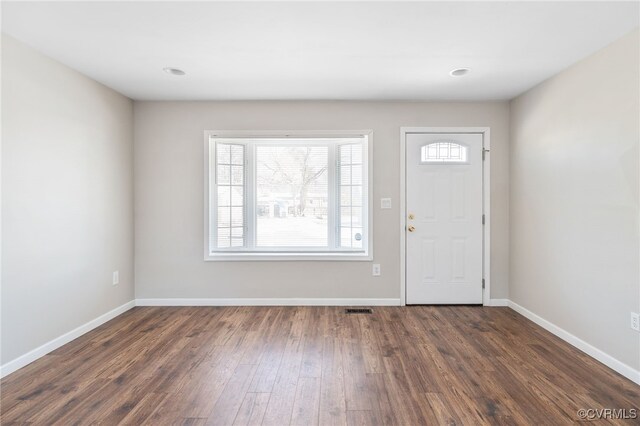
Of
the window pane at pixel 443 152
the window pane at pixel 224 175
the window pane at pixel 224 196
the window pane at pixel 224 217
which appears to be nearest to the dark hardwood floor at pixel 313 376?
the window pane at pixel 224 217

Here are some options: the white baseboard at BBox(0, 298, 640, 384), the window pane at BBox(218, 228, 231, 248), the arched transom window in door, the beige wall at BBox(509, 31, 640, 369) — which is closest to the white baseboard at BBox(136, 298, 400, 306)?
the white baseboard at BBox(0, 298, 640, 384)

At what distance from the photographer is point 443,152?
12.4 feet

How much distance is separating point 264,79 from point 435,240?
2.60m

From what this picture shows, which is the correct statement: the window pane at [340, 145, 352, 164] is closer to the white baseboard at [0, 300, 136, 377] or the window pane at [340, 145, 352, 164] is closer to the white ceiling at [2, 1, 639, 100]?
the white ceiling at [2, 1, 639, 100]

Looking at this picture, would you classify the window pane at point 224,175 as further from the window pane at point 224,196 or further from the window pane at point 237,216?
the window pane at point 237,216

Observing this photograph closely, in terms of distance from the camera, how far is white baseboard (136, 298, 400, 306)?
3777 millimetres

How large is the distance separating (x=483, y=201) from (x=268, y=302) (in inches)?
111

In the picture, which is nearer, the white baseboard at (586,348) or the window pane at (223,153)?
the white baseboard at (586,348)

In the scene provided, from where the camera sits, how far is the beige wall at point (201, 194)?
3.75m

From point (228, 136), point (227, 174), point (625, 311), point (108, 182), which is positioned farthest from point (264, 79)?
point (625, 311)

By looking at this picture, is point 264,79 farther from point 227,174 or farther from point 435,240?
point 435,240

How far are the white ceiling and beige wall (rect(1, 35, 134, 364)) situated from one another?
10.4 inches

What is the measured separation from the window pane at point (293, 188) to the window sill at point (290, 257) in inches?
7.7

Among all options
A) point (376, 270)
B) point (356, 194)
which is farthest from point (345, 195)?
point (376, 270)
